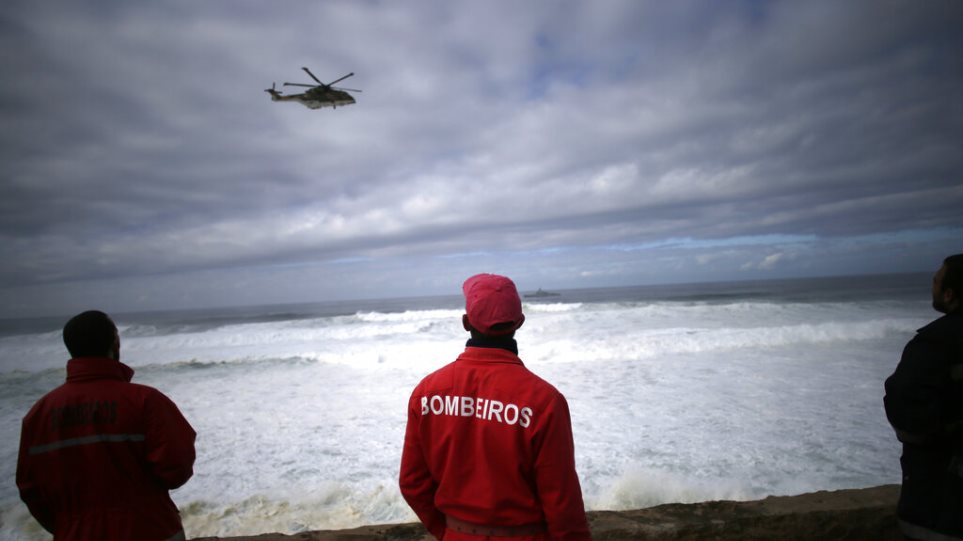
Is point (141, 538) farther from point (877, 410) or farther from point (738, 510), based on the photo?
point (877, 410)

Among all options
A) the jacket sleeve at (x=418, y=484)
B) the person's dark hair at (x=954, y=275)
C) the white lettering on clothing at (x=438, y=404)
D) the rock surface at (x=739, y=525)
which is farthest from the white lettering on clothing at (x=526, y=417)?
the person's dark hair at (x=954, y=275)

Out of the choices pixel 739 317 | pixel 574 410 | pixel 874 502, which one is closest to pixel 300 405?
pixel 574 410

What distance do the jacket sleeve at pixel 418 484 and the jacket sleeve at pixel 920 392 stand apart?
6.15 ft

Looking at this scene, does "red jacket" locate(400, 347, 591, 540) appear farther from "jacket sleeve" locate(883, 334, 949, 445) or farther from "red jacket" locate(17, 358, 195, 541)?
"jacket sleeve" locate(883, 334, 949, 445)

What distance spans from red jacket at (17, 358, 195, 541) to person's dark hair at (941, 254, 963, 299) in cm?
352

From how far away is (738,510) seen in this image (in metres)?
2.69

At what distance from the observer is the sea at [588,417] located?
195 inches

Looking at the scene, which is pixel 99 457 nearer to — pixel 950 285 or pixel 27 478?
pixel 27 478

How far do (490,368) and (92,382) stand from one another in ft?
5.88

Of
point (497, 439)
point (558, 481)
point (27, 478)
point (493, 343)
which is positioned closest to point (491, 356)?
point (493, 343)

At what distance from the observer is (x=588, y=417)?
755 cm

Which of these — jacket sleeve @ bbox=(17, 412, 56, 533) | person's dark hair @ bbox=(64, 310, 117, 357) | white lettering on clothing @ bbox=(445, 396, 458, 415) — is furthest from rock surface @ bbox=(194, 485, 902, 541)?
white lettering on clothing @ bbox=(445, 396, 458, 415)

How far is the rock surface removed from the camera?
2551 mm

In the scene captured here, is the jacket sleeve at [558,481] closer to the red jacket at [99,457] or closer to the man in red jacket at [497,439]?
the man in red jacket at [497,439]
